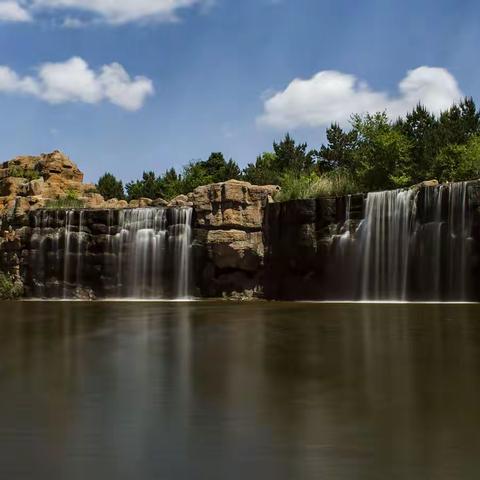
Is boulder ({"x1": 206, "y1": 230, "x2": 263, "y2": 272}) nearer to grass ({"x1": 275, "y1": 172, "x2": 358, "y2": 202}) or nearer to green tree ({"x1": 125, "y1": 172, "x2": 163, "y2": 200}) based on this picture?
grass ({"x1": 275, "y1": 172, "x2": 358, "y2": 202})

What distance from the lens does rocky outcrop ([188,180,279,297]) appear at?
29.1 metres

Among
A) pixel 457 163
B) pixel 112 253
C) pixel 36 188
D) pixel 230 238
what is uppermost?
pixel 457 163

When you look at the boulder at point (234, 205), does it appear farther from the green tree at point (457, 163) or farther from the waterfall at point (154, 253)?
the green tree at point (457, 163)

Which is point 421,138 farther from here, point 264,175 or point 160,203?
point 160,203

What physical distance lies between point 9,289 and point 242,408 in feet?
94.2

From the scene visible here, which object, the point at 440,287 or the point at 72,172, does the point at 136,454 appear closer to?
the point at 440,287

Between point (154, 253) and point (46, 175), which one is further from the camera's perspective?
point (46, 175)

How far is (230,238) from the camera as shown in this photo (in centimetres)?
2906

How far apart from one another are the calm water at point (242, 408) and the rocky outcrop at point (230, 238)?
18229 millimetres

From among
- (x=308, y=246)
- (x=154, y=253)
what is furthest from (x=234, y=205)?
(x=154, y=253)

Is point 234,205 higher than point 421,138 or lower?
lower

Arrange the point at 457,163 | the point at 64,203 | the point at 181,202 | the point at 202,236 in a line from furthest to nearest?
the point at 457,163 < the point at 64,203 < the point at 181,202 < the point at 202,236

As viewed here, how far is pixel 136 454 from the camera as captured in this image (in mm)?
4086

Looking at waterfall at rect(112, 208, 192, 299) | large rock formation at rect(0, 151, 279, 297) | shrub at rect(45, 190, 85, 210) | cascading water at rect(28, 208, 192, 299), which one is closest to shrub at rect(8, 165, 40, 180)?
shrub at rect(45, 190, 85, 210)
